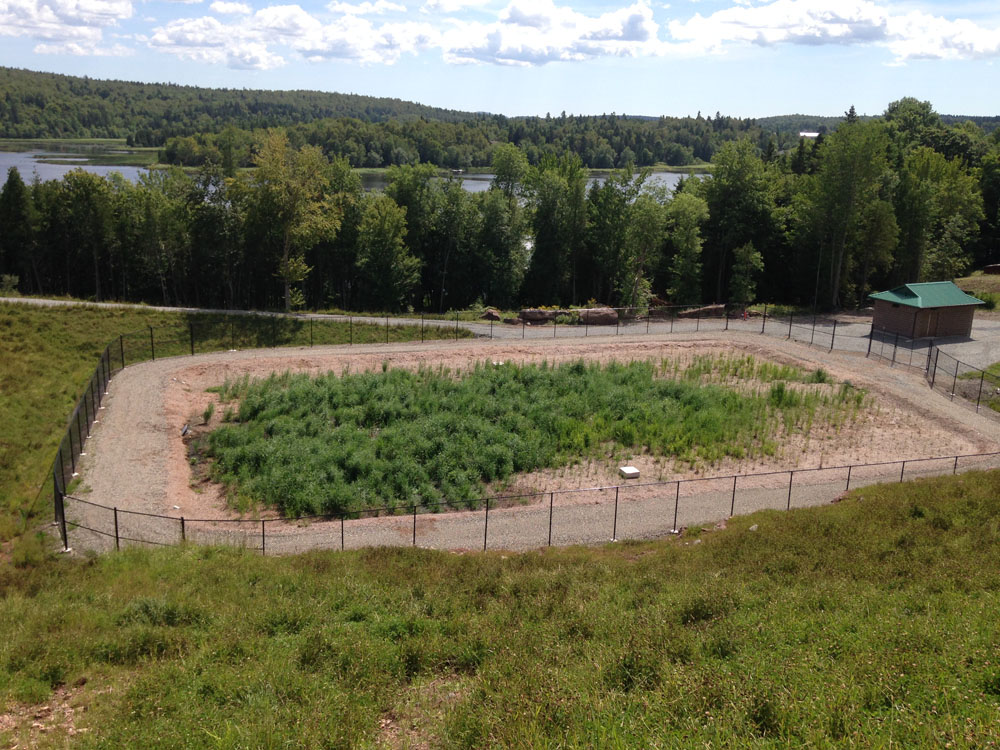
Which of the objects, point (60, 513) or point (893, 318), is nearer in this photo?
point (60, 513)

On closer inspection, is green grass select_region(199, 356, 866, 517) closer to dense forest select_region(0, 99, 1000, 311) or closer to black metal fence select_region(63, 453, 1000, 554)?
black metal fence select_region(63, 453, 1000, 554)

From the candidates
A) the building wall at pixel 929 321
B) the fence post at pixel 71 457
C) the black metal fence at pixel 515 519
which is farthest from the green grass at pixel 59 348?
the building wall at pixel 929 321

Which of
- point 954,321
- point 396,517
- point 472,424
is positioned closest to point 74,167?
point 472,424

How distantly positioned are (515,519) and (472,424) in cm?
703

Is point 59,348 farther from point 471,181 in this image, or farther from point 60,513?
point 471,181

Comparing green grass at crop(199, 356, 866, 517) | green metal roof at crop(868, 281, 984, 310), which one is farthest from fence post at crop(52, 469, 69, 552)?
green metal roof at crop(868, 281, 984, 310)

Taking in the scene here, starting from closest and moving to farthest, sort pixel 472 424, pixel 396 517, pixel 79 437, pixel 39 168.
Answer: pixel 396 517, pixel 79 437, pixel 472 424, pixel 39 168

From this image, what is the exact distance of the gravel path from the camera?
66.4ft

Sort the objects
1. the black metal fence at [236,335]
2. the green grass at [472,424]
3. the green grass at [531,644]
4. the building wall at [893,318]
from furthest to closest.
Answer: the building wall at [893,318] → the black metal fence at [236,335] → the green grass at [472,424] → the green grass at [531,644]

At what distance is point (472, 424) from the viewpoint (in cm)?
2805

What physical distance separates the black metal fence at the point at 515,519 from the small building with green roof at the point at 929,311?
58.6 feet

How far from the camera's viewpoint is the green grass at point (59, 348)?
22.8 m

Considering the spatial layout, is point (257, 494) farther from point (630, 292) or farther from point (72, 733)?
point (630, 292)

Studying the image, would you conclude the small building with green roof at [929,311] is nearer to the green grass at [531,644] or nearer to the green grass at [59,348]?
the green grass at [59,348]
